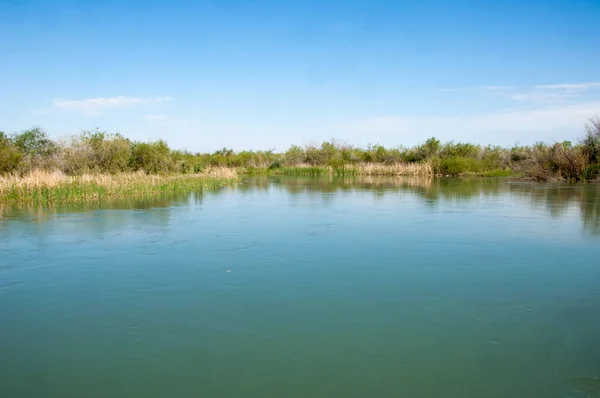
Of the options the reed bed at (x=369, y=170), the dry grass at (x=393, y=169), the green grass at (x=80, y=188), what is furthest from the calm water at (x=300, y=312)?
the reed bed at (x=369, y=170)

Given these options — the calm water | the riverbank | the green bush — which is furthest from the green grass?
the calm water

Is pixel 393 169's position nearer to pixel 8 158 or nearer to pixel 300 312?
pixel 8 158

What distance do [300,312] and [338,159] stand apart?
44927 millimetres

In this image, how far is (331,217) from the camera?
14516mm

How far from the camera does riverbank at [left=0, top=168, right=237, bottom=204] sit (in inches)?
708

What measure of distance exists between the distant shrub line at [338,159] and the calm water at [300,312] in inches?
621

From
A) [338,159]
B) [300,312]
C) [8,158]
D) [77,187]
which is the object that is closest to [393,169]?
[338,159]

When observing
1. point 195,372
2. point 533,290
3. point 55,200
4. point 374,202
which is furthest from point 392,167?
point 195,372

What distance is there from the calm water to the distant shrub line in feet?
51.7

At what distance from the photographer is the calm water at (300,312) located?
429cm

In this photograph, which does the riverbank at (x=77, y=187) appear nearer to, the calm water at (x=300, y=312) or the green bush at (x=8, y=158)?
the green bush at (x=8, y=158)

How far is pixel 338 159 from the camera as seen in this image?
50312mm

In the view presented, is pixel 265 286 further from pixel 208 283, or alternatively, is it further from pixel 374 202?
pixel 374 202

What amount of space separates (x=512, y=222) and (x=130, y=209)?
12.3 m
